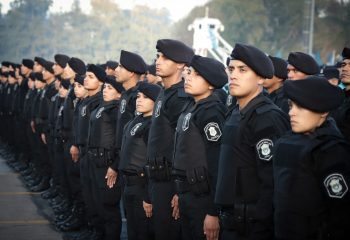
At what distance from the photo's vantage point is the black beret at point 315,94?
4.43 m

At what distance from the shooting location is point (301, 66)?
736cm

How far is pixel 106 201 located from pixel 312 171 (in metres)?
4.18

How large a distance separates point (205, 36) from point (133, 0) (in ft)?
128

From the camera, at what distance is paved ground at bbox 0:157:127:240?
926cm

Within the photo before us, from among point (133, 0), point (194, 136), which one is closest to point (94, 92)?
point (194, 136)

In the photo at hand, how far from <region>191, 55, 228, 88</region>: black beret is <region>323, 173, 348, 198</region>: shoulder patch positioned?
6.59 feet

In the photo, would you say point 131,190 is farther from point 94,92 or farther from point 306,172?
point 306,172

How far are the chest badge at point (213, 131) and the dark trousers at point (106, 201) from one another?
2.52 metres

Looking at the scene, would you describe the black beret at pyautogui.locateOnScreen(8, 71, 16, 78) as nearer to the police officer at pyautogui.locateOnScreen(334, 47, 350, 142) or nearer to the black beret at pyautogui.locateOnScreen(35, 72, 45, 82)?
the black beret at pyautogui.locateOnScreen(35, 72, 45, 82)

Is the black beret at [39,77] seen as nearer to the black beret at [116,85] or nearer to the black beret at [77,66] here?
the black beret at [77,66]

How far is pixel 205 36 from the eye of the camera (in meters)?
48.3

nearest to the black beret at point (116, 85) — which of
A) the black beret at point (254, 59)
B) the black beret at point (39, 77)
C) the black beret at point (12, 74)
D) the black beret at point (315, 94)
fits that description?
the black beret at point (254, 59)

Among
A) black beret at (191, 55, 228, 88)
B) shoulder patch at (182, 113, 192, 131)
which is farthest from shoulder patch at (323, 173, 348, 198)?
black beret at (191, 55, 228, 88)

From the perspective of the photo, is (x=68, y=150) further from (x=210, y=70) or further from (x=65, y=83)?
(x=210, y=70)
